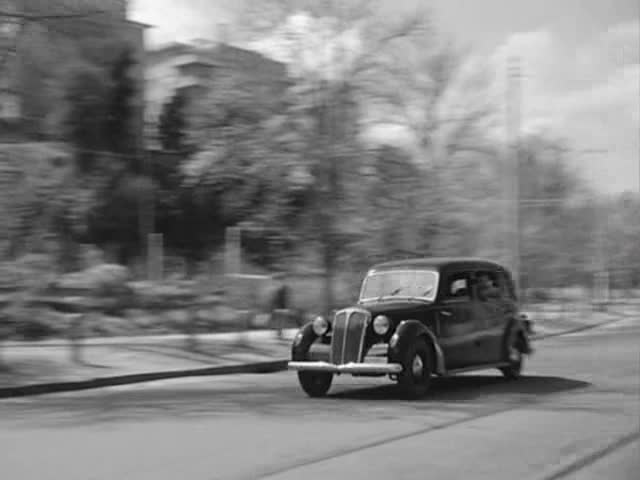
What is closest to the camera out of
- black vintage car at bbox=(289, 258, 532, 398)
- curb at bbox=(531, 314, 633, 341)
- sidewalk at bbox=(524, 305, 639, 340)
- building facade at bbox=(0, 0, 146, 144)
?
black vintage car at bbox=(289, 258, 532, 398)

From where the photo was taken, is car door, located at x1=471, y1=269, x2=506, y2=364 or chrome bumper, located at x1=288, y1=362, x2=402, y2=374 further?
car door, located at x1=471, y1=269, x2=506, y2=364

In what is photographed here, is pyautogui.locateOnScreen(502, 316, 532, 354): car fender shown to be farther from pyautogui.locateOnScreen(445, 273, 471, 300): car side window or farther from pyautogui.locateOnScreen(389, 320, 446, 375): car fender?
pyautogui.locateOnScreen(389, 320, 446, 375): car fender

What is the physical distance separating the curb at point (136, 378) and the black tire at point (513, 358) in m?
4.79

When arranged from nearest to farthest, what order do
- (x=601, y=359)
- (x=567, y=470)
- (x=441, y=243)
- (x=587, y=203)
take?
(x=567, y=470), (x=601, y=359), (x=441, y=243), (x=587, y=203)

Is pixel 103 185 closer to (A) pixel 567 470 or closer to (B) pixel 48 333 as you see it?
(B) pixel 48 333

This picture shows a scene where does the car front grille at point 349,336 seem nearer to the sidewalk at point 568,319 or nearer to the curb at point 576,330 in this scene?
the curb at point 576,330

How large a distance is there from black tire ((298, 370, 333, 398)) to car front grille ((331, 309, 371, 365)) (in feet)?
1.88

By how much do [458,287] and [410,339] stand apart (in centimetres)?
211

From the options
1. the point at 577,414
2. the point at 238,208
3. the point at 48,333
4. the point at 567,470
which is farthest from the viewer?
the point at 238,208

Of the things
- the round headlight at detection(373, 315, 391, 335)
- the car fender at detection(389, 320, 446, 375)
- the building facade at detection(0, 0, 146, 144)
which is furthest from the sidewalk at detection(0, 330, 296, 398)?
the car fender at detection(389, 320, 446, 375)

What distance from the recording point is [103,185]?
45.9m

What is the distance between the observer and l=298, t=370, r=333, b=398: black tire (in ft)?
46.9

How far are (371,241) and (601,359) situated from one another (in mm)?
7423

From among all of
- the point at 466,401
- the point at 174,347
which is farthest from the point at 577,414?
the point at 174,347
